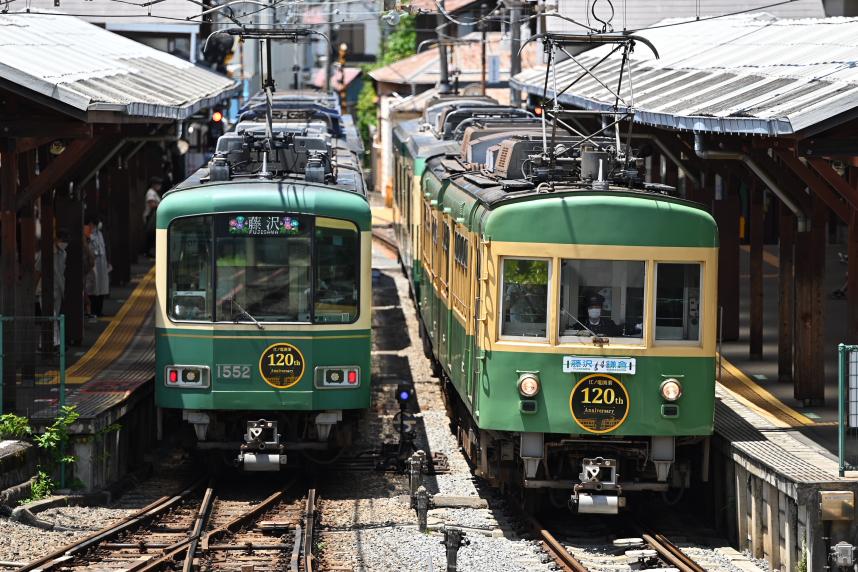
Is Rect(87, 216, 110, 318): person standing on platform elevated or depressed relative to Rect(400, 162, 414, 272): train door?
depressed

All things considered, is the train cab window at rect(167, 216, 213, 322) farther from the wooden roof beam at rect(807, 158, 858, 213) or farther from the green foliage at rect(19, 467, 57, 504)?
the wooden roof beam at rect(807, 158, 858, 213)

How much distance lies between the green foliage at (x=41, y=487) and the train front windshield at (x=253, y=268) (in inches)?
63.9

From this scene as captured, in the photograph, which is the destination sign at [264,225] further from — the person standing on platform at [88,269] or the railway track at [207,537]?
the person standing on platform at [88,269]

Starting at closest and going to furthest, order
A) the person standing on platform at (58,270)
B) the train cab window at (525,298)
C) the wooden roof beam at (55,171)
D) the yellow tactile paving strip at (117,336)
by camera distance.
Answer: the train cab window at (525,298)
the wooden roof beam at (55,171)
the yellow tactile paving strip at (117,336)
the person standing on platform at (58,270)

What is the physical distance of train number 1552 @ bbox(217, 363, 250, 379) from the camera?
1187 cm

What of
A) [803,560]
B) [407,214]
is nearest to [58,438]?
[803,560]

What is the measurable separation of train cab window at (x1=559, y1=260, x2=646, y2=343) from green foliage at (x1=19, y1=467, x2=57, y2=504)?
14.1 feet

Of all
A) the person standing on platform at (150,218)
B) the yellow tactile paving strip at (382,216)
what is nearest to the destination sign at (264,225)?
the person standing on platform at (150,218)

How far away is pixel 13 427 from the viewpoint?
38.7 ft

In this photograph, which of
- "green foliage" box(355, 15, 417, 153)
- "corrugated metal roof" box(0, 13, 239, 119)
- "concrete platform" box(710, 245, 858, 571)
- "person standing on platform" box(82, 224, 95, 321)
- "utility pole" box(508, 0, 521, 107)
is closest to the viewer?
"concrete platform" box(710, 245, 858, 571)

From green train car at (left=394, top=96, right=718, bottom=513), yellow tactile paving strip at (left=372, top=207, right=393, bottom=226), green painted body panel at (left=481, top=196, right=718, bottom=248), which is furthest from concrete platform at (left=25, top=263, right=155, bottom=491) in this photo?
yellow tactile paving strip at (left=372, top=207, right=393, bottom=226)

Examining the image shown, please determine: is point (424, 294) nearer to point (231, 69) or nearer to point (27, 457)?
point (27, 457)

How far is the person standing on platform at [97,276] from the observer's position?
18.1 meters

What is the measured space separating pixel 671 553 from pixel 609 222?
234 centimetres
